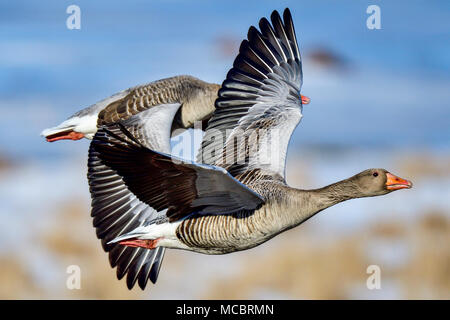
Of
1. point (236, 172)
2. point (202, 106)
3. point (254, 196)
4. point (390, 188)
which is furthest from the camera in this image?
point (202, 106)

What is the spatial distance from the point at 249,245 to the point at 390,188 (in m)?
1.04

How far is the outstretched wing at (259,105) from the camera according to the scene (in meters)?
6.46

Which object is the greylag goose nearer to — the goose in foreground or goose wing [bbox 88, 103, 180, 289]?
the goose in foreground

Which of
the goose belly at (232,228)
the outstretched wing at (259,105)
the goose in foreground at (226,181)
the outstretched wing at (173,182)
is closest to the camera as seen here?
the outstretched wing at (173,182)

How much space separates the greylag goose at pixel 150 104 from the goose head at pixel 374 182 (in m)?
1.94

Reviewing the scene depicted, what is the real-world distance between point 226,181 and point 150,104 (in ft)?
6.93

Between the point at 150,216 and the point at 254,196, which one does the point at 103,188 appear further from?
the point at 254,196

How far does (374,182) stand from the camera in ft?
19.6

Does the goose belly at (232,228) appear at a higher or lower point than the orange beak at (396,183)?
lower

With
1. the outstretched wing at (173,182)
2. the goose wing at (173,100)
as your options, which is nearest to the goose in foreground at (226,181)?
the outstretched wing at (173,182)

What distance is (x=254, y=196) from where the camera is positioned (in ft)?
18.0

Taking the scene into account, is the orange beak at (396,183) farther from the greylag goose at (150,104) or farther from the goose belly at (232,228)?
the greylag goose at (150,104)

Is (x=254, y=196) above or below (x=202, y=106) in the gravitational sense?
below

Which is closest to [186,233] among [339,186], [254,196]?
[254,196]
